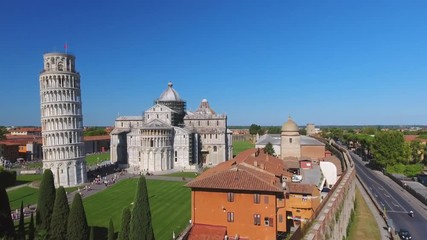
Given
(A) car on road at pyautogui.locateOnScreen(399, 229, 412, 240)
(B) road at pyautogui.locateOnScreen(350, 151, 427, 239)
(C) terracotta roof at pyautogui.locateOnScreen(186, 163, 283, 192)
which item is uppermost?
(C) terracotta roof at pyautogui.locateOnScreen(186, 163, 283, 192)

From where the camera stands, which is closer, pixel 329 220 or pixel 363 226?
pixel 329 220

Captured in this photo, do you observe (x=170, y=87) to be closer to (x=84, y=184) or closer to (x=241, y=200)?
(x=84, y=184)

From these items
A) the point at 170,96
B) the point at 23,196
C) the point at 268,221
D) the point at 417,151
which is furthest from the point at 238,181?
the point at 417,151

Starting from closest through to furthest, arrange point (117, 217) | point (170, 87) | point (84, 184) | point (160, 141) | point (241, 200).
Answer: point (241, 200) → point (117, 217) → point (84, 184) → point (160, 141) → point (170, 87)

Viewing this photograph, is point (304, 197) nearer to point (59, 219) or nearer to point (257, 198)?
point (257, 198)

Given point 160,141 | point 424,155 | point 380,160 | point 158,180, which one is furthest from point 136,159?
point 424,155

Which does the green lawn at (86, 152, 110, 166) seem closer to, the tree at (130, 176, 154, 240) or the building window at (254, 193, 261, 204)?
the building window at (254, 193, 261, 204)

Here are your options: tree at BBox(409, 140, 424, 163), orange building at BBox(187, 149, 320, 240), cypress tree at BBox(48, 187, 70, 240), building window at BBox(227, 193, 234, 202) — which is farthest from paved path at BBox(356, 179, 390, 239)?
tree at BBox(409, 140, 424, 163)
